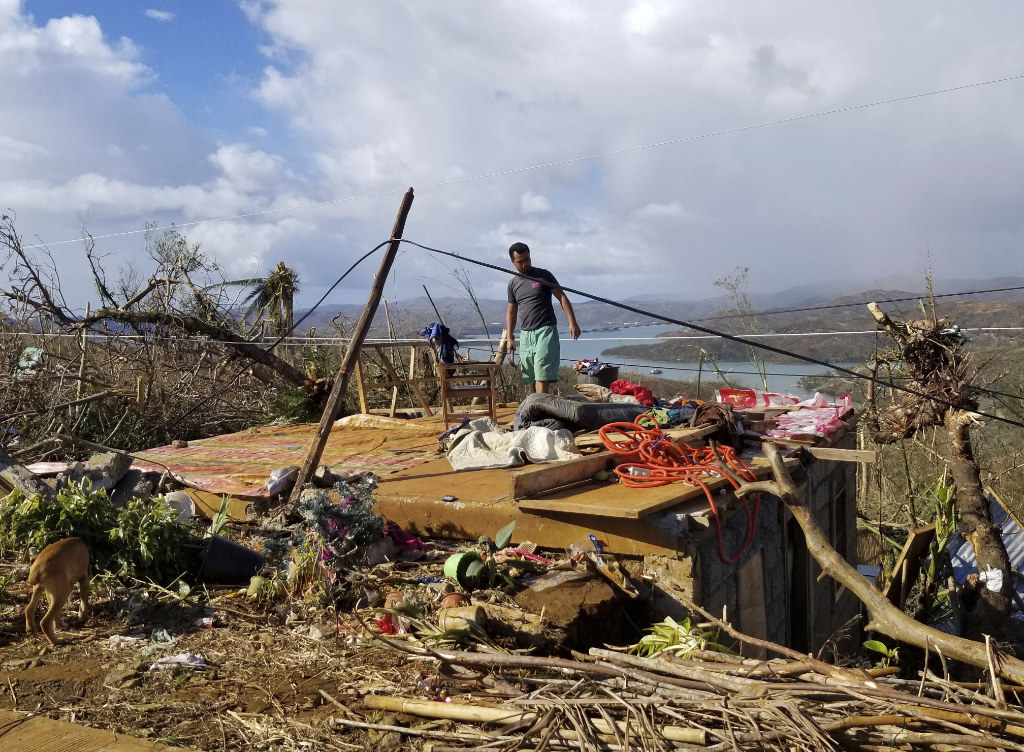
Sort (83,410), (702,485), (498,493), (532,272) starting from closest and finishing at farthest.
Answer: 1. (702,485)
2. (498,493)
3. (532,272)
4. (83,410)

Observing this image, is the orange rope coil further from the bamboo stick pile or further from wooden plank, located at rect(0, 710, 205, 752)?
wooden plank, located at rect(0, 710, 205, 752)

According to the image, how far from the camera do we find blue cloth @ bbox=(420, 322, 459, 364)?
7.49 meters

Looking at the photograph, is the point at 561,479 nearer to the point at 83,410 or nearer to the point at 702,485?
the point at 702,485

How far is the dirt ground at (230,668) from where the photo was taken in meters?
2.74

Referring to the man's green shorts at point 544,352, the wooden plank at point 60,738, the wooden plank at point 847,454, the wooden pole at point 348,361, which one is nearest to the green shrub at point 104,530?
the wooden pole at point 348,361

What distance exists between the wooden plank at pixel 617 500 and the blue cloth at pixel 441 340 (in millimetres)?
3066

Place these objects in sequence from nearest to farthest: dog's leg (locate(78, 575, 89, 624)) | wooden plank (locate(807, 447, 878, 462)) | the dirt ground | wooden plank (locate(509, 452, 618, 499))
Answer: the dirt ground → dog's leg (locate(78, 575, 89, 624)) → wooden plank (locate(509, 452, 618, 499)) → wooden plank (locate(807, 447, 878, 462))

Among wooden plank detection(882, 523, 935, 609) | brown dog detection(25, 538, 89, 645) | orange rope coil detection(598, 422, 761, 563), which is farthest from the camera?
wooden plank detection(882, 523, 935, 609)

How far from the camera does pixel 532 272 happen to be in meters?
7.24

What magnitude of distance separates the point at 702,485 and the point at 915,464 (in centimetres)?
864

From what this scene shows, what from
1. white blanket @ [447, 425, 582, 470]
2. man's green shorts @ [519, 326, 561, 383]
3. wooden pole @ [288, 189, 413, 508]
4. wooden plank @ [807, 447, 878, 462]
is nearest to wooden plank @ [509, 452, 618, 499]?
white blanket @ [447, 425, 582, 470]

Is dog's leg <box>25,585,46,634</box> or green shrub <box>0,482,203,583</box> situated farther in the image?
green shrub <box>0,482,203,583</box>

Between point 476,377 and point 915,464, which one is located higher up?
point 476,377

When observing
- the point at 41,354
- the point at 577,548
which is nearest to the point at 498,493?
the point at 577,548
